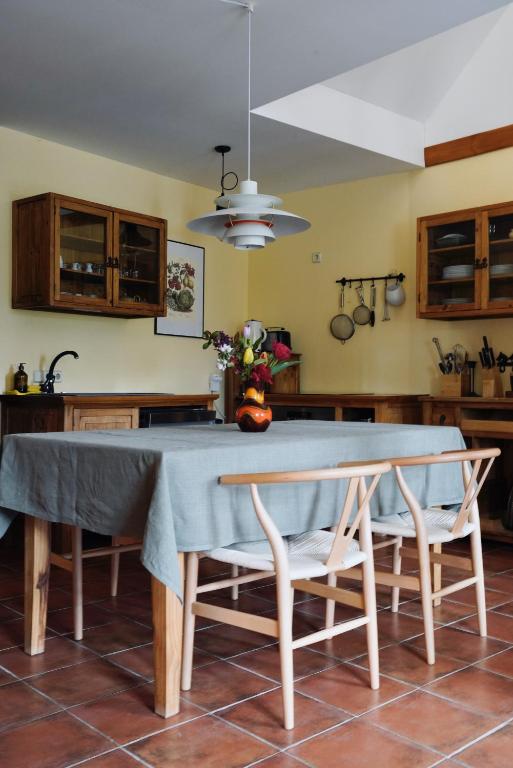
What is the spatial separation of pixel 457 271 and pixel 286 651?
10.9 feet

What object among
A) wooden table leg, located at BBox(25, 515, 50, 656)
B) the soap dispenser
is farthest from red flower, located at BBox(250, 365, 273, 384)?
the soap dispenser

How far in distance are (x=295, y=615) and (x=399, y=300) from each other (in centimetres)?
288

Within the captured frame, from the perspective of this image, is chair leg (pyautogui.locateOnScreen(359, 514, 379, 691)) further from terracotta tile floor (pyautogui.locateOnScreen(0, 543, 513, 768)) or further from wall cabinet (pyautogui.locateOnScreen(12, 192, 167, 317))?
wall cabinet (pyautogui.locateOnScreen(12, 192, 167, 317))

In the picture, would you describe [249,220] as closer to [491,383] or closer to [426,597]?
[426,597]

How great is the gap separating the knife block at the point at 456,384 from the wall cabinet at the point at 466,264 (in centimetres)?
39

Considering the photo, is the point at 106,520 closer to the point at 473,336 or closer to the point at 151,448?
the point at 151,448

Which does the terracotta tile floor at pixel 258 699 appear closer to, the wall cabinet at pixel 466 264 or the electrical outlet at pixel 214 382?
the wall cabinet at pixel 466 264

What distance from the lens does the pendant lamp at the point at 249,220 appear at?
285 centimetres

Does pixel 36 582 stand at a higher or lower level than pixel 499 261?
lower

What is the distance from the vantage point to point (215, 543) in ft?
7.42

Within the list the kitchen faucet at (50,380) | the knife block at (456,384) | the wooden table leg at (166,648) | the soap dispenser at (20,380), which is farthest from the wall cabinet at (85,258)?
the wooden table leg at (166,648)

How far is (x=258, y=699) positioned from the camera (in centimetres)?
229

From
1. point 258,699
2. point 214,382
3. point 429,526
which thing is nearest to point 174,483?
point 258,699

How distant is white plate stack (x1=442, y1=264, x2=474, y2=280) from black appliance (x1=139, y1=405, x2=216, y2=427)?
1.80 meters
